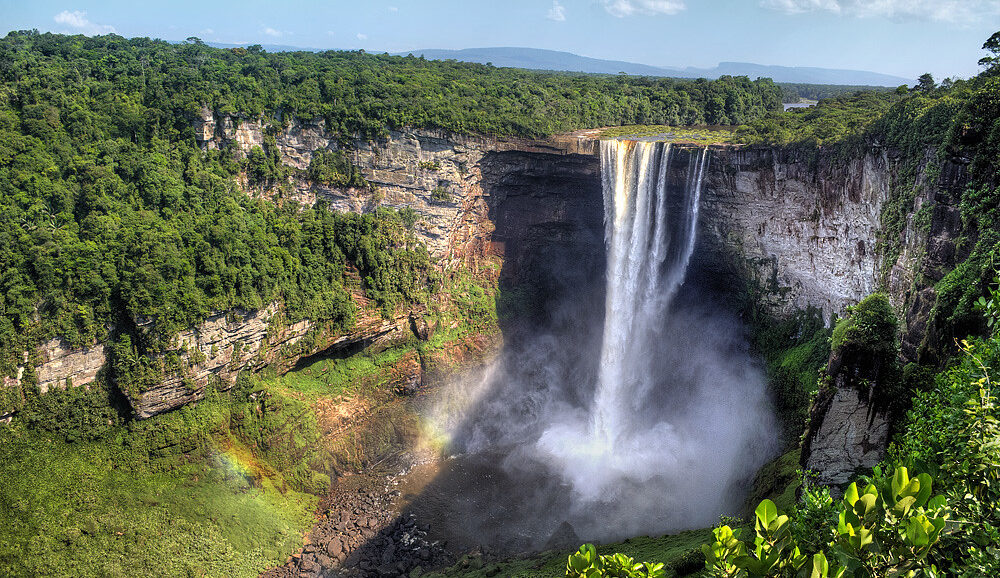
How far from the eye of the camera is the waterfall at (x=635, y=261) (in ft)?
103

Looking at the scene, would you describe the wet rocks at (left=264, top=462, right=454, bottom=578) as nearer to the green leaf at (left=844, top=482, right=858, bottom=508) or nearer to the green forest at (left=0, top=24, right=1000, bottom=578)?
the green forest at (left=0, top=24, right=1000, bottom=578)

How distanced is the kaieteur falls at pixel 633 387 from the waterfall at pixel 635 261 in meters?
0.05

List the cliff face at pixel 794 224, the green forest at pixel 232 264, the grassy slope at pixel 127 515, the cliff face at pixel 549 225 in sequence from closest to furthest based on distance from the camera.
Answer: the green forest at pixel 232 264 < the grassy slope at pixel 127 515 < the cliff face at pixel 549 225 < the cliff face at pixel 794 224

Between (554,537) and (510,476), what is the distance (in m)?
4.64

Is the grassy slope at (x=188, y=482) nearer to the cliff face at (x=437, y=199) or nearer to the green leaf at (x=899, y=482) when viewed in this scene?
the cliff face at (x=437, y=199)

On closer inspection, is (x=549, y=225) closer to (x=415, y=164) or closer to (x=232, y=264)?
(x=415, y=164)

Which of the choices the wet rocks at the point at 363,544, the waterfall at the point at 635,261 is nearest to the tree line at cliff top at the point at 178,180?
the waterfall at the point at 635,261

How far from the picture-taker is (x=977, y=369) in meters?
9.76

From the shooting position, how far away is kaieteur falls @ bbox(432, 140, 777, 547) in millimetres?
27891

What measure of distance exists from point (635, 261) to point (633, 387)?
6.53 meters

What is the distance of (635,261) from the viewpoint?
32.8m

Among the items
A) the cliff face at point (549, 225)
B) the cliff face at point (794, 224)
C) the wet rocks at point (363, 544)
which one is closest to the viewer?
the cliff face at point (549, 225)

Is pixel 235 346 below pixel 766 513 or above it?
below

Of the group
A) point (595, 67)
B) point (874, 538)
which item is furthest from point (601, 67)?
point (874, 538)
